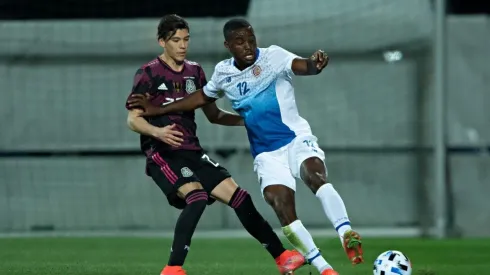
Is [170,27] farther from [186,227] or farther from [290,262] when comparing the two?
[290,262]

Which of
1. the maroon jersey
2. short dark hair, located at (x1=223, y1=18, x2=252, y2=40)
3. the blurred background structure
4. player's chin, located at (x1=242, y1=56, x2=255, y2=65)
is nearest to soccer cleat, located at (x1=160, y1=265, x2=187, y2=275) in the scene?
the maroon jersey

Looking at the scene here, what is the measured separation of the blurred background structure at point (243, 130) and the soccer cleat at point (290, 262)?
5451 mm

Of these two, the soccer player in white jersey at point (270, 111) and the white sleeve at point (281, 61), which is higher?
the white sleeve at point (281, 61)

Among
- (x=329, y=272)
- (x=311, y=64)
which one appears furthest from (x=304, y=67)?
(x=329, y=272)

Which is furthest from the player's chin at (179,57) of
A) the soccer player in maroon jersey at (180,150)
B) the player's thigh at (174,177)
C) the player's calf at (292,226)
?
the player's calf at (292,226)

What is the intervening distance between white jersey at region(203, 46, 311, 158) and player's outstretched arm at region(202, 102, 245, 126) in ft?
2.01

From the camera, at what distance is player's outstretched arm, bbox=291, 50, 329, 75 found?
7527 mm

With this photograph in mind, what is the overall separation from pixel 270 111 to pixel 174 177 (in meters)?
0.85

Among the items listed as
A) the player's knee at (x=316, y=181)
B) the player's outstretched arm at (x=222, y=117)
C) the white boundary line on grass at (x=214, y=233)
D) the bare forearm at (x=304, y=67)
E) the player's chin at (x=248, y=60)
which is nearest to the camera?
the bare forearm at (x=304, y=67)

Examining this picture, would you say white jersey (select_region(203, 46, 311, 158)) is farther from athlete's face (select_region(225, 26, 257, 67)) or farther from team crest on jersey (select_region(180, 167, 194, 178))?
team crest on jersey (select_region(180, 167, 194, 178))

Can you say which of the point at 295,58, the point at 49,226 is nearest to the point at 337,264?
the point at 295,58

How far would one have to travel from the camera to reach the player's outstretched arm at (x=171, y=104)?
8266mm

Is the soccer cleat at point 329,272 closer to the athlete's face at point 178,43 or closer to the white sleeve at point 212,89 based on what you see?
the white sleeve at point 212,89

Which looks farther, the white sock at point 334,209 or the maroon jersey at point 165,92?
the maroon jersey at point 165,92
